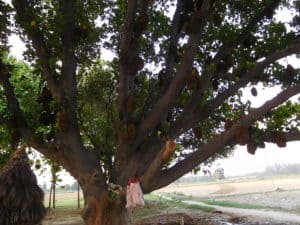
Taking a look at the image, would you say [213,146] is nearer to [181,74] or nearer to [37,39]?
[181,74]

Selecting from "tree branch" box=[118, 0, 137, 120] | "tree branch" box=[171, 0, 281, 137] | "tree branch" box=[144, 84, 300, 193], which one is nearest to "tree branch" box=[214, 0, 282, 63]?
"tree branch" box=[171, 0, 281, 137]

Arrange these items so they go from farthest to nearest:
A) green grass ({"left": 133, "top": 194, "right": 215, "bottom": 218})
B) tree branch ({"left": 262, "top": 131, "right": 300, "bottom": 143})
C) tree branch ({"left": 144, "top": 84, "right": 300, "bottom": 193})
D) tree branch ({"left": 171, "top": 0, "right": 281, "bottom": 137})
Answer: green grass ({"left": 133, "top": 194, "right": 215, "bottom": 218}) < tree branch ({"left": 171, "top": 0, "right": 281, "bottom": 137}) < tree branch ({"left": 262, "top": 131, "right": 300, "bottom": 143}) < tree branch ({"left": 144, "top": 84, "right": 300, "bottom": 193})

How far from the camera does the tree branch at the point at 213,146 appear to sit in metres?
6.02

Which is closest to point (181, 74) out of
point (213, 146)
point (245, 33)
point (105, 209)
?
point (213, 146)

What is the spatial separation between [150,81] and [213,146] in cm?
304

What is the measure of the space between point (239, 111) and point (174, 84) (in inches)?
113

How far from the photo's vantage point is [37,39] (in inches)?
290

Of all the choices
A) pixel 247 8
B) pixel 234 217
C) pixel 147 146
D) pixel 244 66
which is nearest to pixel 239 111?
pixel 244 66

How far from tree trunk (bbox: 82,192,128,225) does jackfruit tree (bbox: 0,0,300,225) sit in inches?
0.6

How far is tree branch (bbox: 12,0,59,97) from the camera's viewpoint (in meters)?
7.25

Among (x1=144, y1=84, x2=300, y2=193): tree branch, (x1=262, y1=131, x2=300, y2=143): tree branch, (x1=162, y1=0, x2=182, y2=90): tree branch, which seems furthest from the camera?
(x1=162, y1=0, x2=182, y2=90): tree branch

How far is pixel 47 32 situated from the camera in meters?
7.70

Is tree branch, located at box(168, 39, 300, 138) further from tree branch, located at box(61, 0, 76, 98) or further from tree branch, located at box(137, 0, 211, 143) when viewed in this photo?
tree branch, located at box(61, 0, 76, 98)

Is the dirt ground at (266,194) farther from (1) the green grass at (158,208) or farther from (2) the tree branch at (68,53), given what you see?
(2) the tree branch at (68,53)
